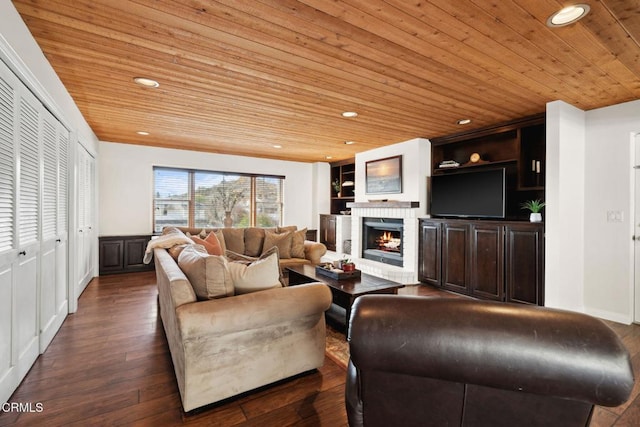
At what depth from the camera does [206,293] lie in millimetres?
1843

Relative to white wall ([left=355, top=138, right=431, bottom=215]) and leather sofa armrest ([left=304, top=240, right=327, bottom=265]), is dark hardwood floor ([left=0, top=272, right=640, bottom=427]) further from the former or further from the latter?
white wall ([left=355, top=138, right=431, bottom=215])

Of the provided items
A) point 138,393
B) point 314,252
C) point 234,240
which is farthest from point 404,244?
point 138,393

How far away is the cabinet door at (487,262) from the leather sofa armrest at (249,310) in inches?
112

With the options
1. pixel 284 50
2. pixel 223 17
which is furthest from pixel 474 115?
pixel 223 17

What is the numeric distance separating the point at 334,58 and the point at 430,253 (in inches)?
135

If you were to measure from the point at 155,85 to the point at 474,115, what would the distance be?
139 inches

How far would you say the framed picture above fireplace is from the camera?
527 cm

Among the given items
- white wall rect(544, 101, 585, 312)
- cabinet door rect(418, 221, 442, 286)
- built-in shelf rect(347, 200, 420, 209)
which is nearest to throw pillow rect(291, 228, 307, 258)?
built-in shelf rect(347, 200, 420, 209)

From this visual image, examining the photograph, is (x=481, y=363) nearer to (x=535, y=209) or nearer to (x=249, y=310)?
(x=249, y=310)

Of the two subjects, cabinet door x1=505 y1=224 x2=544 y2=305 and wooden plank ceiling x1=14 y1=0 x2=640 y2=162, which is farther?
cabinet door x1=505 y1=224 x2=544 y2=305

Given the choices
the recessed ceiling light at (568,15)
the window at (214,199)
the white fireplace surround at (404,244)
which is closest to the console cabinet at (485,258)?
the white fireplace surround at (404,244)

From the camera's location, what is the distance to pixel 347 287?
2918 mm

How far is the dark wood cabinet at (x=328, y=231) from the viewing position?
713cm

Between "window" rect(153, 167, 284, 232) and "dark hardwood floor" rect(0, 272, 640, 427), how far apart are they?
345 centimetres
